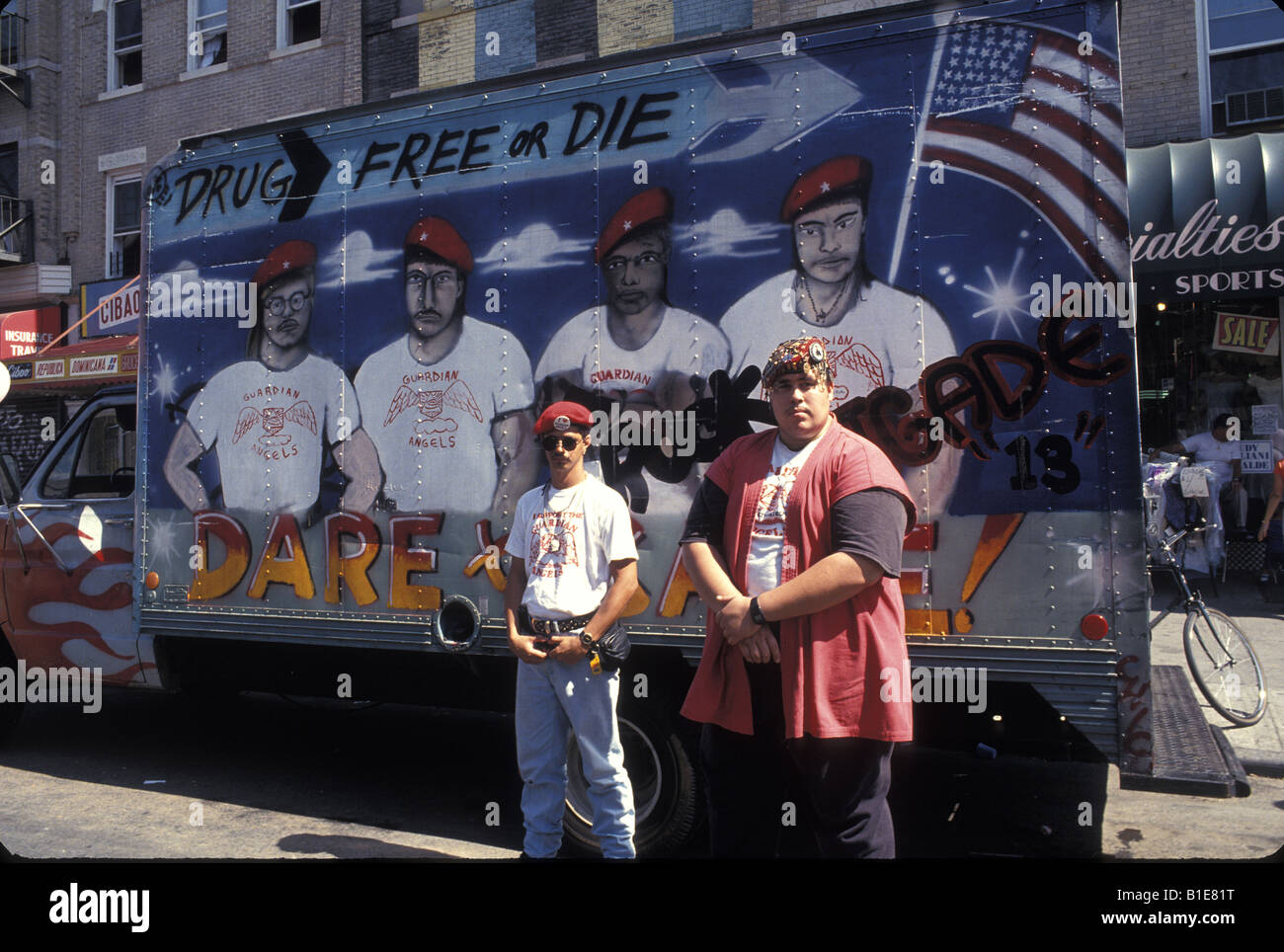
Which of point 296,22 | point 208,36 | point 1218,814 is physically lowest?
point 1218,814

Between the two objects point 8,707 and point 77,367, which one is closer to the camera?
point 8,707

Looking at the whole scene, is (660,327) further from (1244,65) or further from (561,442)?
(1244,65)

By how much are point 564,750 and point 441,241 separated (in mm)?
2476

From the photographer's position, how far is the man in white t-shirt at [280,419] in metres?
5.04

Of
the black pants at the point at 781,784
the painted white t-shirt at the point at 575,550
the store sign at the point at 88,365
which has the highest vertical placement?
the store sign at the point at 88,365

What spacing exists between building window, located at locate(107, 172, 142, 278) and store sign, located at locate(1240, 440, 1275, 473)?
17.4m

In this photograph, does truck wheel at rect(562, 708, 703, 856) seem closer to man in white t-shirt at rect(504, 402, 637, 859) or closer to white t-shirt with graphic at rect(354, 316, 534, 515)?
man in white t-shirt at rect(504, 402, 637, 859)

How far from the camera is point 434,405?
4.83 meters

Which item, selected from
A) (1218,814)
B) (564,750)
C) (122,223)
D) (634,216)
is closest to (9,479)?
(564,750)

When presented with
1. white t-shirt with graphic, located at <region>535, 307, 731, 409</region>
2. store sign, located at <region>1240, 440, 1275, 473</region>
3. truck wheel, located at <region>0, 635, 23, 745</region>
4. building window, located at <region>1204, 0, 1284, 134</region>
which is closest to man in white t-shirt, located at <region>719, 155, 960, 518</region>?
white t-shirt with graphic, located at <region>535, 307, 731, 409</region>

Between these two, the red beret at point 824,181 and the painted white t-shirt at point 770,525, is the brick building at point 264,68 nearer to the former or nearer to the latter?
the red beret at point 824,181

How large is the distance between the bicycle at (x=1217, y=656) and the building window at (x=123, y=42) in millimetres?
19086

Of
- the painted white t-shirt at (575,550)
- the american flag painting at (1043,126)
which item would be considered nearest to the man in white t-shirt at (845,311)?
the american flag painting at (1043,126)

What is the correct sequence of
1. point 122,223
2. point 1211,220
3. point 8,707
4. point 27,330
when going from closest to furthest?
point 8,707, point 1211,220, point 27,330, point 122,223
